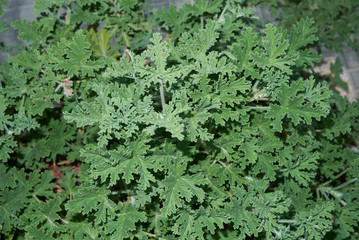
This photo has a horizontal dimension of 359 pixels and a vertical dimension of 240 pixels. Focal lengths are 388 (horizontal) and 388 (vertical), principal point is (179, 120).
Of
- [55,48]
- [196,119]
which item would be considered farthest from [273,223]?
[55,48]

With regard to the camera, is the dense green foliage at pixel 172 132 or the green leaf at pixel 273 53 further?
the green leaf at pixel 273 53

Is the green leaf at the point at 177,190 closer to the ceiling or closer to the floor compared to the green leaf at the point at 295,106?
closer to the floor

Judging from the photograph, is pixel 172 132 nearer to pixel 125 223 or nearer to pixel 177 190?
pixel 177 190

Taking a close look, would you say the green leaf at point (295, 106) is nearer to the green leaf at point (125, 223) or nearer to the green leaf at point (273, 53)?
the green leaf at point (273, 53)

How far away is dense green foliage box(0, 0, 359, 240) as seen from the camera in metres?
2.31

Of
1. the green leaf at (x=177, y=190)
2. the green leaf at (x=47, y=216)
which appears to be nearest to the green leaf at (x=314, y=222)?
the green leaf at (x=177, y=190)

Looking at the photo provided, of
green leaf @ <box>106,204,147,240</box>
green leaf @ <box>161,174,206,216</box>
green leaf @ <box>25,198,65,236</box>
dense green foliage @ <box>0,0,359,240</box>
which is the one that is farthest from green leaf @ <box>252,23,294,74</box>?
green leaf @ <box>25,198,65,236</box>

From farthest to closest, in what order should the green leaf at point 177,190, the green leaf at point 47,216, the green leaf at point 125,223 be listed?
the green leaf at point 47,216, the green leaf at point 125,223, the green leaf at point 177,190

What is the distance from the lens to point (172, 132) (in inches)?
81.9

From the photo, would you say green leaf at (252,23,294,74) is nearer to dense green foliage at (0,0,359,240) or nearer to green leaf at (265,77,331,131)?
dense green foliage at (0,0,359,240)

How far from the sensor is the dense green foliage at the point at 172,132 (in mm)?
2311

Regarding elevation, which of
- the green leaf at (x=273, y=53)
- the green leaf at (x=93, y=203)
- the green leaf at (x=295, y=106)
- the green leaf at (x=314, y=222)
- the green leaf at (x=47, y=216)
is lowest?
the green leaf at (x=47, y=216)

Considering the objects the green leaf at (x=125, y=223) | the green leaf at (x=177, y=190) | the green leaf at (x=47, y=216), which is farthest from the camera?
the green leaf at (x=47, y=216)

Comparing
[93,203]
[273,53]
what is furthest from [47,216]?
[273,53]
